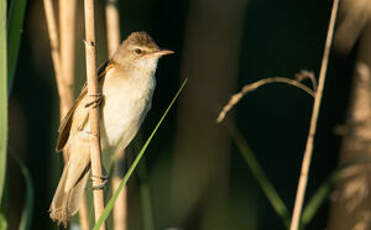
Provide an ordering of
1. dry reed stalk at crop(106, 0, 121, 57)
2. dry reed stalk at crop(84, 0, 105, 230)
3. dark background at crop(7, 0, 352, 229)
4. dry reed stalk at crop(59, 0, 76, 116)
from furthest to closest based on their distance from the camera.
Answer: dark background at crop(7, 0, 352, 229) → dry reed stalk at crop(59, 0, 76, 116) → dry reed stalk at crop(106, 0, 121, 57) → dry reed stalk at crop(84, 0, 105, 230)

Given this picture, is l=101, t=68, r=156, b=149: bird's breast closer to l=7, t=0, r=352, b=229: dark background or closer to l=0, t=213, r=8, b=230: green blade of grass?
l=0, t=213, r=8, b=230: green blade of grass

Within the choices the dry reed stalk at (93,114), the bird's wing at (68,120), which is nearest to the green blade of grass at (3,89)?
the dry reed stalk at (93,114)

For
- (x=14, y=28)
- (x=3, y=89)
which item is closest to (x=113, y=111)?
(x=14, y=28)

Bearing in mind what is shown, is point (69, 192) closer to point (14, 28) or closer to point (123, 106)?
point (123, 106)

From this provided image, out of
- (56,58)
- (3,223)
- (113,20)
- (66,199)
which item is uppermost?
(113,20)

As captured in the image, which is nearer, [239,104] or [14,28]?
[14,28]

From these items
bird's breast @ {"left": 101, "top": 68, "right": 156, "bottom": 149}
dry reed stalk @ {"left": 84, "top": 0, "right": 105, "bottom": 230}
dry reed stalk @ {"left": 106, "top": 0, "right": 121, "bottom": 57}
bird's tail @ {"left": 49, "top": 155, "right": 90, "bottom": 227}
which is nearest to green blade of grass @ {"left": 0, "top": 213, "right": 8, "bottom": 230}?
dry reed stalk @ {"left": 84, "top": 0, "right": 105, "bottom": 230}

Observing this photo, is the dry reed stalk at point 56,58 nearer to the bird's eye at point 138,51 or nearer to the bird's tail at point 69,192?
the bird's tail at point 69,192
